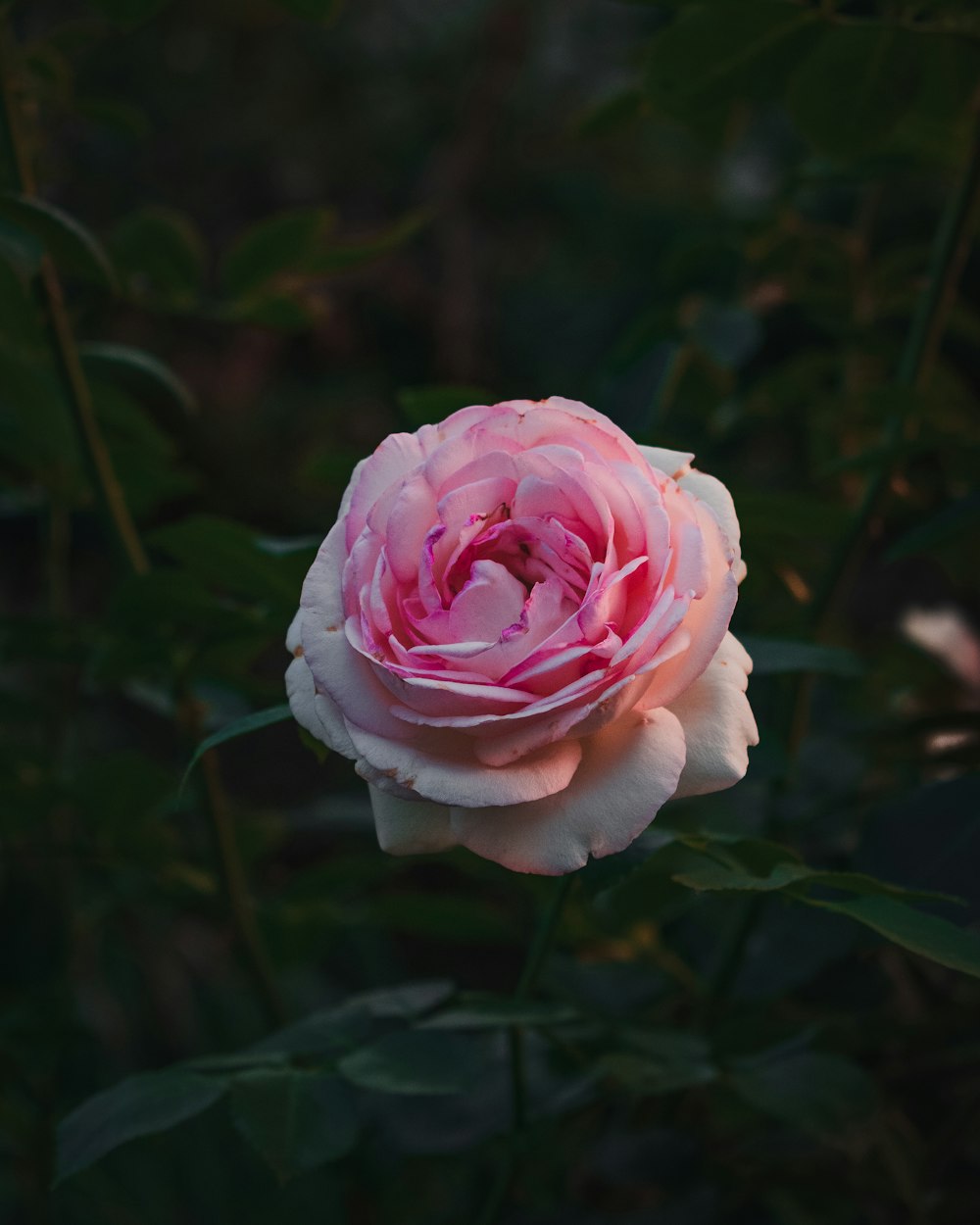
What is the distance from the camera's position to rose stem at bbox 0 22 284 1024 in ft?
1.74

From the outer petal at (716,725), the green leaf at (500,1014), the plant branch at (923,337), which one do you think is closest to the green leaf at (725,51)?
the plant branch at (923,337)

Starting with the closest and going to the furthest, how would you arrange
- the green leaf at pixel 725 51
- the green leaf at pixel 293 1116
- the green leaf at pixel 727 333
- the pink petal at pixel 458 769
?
the pink petal at pixel 458 769
the green leaf at pixel 293 1116
the green leaf at pixel 725 51
the green leaf at pixel 727 333

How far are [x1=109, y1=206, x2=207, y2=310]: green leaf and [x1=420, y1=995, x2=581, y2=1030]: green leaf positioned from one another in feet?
1.44

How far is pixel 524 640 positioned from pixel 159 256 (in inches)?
17.6

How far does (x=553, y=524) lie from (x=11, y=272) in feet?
1.21

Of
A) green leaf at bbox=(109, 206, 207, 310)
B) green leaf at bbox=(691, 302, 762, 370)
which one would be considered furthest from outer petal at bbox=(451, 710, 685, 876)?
green leaf at bbox=(109, 206, 207, 310)

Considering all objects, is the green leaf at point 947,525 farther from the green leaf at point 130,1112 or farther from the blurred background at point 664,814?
the green leaf at point 130,1112

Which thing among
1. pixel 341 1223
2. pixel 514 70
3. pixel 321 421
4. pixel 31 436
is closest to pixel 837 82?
pixel 31 436

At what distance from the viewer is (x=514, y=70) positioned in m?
3.12

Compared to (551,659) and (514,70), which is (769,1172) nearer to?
(551,659)

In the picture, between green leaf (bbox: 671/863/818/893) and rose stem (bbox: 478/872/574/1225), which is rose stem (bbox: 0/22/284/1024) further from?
green leaf (bbox: 671/863/818/893)

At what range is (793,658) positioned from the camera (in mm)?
441

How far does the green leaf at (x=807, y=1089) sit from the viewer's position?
48 cm

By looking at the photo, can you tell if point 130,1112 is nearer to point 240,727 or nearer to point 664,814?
point 240,727
